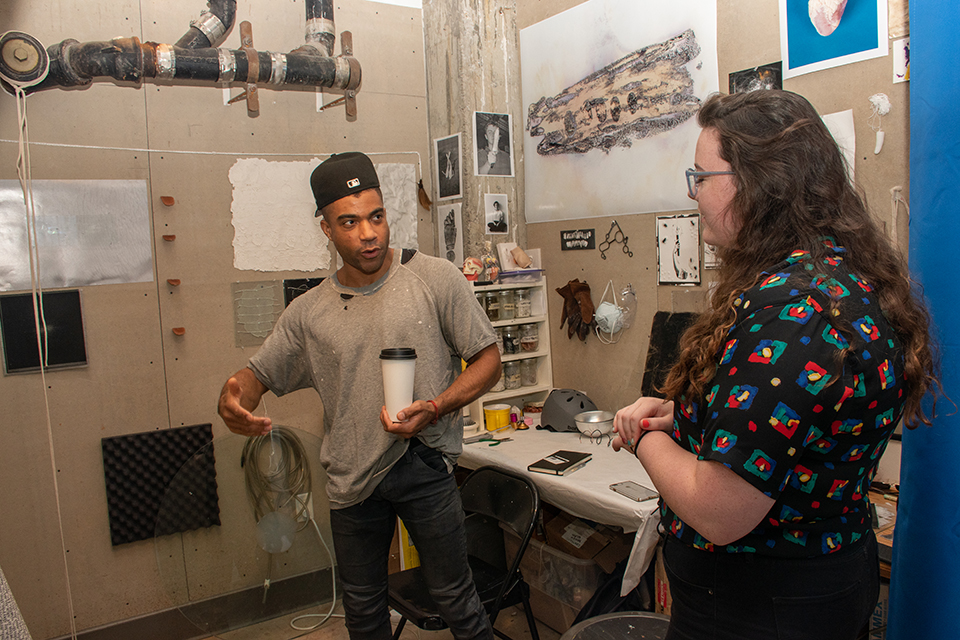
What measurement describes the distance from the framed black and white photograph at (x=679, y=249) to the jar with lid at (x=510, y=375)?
86 cm

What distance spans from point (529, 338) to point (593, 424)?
0.60m

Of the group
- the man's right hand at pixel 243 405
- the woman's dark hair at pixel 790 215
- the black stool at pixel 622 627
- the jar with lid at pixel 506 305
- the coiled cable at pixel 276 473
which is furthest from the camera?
the jar with lid at pixel 506 305

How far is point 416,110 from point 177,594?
238 centimetres

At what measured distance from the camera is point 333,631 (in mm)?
2924

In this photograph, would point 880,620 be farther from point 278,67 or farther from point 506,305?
point 278,67

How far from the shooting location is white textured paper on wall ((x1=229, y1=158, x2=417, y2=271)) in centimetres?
298

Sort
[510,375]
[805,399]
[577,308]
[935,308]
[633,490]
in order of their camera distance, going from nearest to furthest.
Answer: [805,399] → [935,308] → [633,490] → [577,308] → [510,375]

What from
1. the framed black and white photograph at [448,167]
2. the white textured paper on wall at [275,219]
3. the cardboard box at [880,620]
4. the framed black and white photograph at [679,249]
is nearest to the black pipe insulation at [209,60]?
the white textured paper on wall at [275,219]

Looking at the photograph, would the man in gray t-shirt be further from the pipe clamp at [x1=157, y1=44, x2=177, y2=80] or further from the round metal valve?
the round metal valve

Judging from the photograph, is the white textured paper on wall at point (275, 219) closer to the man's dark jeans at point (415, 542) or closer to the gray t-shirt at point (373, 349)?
the gray t-shirt at point (373, 349)

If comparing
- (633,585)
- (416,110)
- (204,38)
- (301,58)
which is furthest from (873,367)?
(416,110)

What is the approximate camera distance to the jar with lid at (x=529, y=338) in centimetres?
328

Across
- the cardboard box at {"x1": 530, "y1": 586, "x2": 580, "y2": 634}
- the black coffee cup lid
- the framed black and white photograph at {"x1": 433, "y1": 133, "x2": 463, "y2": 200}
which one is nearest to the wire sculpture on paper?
the framed black and white photograph at {"x1": 433, "y1": 133, "x2": 463, "y2": 200}

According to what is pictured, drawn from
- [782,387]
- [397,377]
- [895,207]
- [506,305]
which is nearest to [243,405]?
[397,377]
